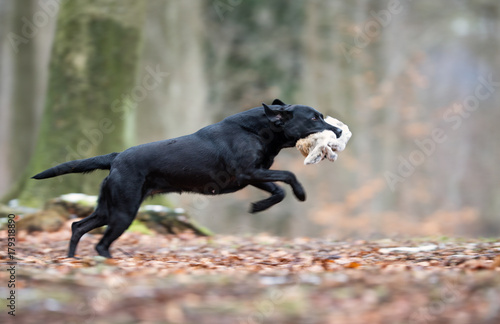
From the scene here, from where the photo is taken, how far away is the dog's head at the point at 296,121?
644 cm

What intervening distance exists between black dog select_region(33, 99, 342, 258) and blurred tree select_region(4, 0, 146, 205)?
3047 mm

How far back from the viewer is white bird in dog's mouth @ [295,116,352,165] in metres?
6.12

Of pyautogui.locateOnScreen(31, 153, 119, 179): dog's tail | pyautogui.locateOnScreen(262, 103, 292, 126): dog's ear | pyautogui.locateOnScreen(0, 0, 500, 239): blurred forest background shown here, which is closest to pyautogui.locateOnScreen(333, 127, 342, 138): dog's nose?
pyautogui.locateOnScreen(262, 103, 292, 126): dog's ear

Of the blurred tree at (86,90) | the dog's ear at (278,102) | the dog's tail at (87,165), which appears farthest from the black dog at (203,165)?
the blurred tree at (86,90)

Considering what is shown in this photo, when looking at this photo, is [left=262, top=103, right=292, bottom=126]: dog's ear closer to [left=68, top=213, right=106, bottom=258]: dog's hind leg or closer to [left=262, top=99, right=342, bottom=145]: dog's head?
[left=262, top=99, right=342, bottom=145]: dog's head

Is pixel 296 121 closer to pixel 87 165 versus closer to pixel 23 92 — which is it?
pixel 87 165

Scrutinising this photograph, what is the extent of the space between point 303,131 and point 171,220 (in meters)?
3.56

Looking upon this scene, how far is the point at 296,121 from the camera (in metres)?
6.48

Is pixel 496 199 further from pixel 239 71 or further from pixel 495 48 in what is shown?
pixel 239 71

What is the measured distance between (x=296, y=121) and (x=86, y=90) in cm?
449

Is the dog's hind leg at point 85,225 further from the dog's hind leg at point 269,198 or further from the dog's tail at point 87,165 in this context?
the dog's hind leg at point 269,198

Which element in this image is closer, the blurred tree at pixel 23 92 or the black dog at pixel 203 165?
the black dog at pixel 203 165

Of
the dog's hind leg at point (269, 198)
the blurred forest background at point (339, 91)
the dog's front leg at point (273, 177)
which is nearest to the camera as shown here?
the dog's front leg at point (273, 177)

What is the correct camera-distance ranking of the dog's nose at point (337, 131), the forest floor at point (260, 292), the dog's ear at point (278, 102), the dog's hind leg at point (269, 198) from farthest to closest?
the dog's ear at point (278, 102)
the dog's hind leg at point (269, 198)
the dog's nose at point (337, 131)
the forest floor at point (260, 292)
